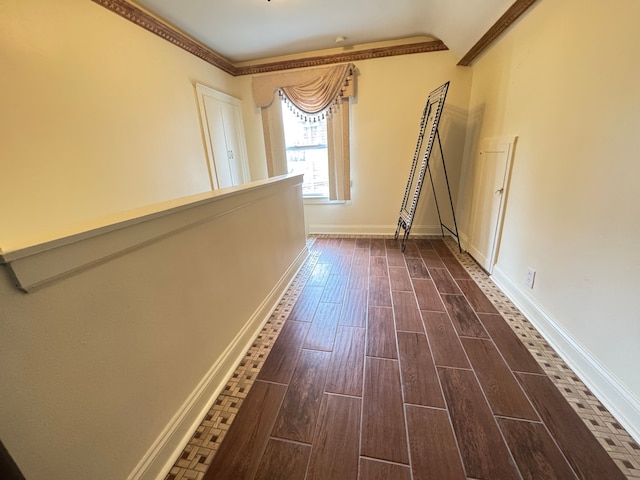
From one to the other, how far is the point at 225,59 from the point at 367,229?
3024mm

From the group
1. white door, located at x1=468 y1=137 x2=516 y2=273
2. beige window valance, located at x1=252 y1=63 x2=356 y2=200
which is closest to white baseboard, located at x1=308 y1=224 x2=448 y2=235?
beige window valance, located at x1=252 y1=63 x2=356 y2=200

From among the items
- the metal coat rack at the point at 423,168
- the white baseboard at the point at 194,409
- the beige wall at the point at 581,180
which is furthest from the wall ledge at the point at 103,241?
the metal coat rack at the point at 423,168

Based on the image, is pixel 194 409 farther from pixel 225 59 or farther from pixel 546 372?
pixel 225 59

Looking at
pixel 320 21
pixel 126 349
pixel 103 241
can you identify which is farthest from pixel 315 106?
pixel 126 349

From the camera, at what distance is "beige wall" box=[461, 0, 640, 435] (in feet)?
3.90

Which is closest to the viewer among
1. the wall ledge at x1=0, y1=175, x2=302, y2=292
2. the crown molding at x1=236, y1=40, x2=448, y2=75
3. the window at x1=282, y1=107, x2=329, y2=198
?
the wall ledge at x1=0, y1=175, x2=302, y2=292

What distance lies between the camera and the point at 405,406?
130cm

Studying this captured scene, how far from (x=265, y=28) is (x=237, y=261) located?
2.66 meters

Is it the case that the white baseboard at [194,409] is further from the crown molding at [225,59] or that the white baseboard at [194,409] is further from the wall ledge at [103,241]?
the crown molding at [225,59]

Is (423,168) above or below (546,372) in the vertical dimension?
above

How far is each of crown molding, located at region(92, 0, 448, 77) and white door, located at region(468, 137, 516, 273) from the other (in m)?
1.52

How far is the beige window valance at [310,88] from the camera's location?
3299 millimetres

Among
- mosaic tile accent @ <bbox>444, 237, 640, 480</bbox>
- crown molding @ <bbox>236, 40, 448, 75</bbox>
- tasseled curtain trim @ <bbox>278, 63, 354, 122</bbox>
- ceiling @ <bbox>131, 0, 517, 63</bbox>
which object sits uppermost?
ceiling @ <bbox>131, 0, 517, 63</bbox>

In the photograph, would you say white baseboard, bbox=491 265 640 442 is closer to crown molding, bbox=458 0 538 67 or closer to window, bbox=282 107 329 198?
crown molding, bbox=458 0 538 67
